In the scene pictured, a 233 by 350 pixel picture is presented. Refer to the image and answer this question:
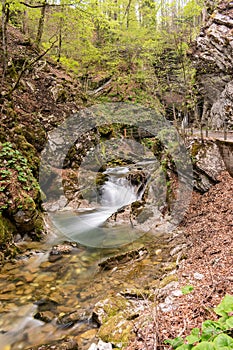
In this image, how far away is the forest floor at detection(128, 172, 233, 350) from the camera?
2.59 metres

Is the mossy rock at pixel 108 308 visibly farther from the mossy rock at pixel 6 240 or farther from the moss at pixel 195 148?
the moss at pixel 195 148

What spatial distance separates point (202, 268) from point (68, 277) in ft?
8.62

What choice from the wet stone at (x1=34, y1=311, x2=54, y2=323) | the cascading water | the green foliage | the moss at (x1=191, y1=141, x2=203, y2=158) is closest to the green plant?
the wet stone at (x1=34, y1=311, x2=54, y2=323)

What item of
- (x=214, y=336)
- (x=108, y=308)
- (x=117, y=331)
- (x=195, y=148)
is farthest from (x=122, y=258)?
(x=195, y=148)

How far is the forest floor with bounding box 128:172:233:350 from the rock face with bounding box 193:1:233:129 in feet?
21.0

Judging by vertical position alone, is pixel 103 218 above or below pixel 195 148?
below

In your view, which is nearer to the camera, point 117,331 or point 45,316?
point 117,331

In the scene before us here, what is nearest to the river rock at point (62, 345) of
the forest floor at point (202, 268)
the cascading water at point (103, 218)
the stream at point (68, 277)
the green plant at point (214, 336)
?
the stream at point (68, 277)

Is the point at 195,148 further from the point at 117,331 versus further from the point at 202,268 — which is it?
the point at 117,331

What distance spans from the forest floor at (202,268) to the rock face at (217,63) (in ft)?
21.0

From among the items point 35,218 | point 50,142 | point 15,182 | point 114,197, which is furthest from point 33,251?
point 50,142

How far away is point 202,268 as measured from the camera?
3957mm

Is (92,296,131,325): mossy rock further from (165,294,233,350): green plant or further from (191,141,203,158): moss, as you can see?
(191,141,203,158): moss

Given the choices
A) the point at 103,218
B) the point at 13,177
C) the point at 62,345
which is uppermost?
the point at 13,177
